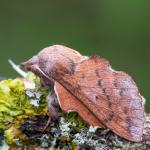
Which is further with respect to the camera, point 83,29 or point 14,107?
point 83,29

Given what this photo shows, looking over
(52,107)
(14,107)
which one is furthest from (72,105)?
(14,107)

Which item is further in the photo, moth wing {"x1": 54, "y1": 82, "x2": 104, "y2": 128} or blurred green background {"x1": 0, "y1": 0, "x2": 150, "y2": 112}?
blurred green background {"x1": 0, "y1": 0, "x2": 150, "y2": 112}

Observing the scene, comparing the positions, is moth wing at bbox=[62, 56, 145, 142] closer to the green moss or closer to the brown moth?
the brown moth

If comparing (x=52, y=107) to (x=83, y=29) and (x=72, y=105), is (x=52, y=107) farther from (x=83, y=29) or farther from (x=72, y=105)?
(x=83, y=29)

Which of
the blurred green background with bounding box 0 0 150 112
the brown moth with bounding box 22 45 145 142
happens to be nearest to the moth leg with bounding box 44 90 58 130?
the brown moth with bounding box 22 45 145 142

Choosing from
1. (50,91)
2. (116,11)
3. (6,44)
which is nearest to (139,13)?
(116,11)

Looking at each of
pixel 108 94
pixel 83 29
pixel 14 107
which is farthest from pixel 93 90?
pixel 83 29

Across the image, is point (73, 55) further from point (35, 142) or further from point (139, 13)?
point (139, 13)
